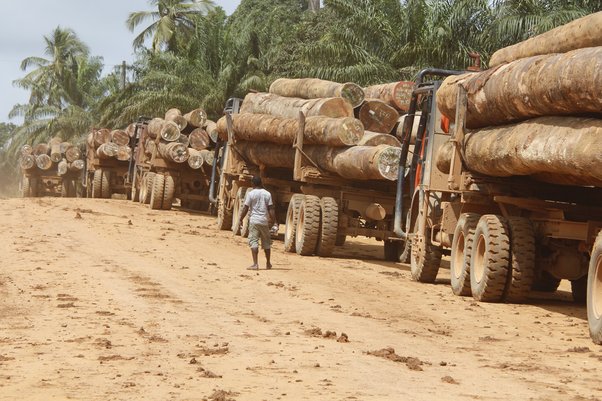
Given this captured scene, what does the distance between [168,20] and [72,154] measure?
937 centimetres

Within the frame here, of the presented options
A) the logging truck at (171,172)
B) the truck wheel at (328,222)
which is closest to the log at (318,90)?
the truck wheel at (328,222)

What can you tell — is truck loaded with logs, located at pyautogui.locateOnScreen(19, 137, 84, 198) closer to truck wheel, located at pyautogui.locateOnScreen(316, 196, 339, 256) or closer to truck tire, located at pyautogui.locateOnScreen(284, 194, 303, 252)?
truck tire, located at pyautogui.locateOnScreen(284, 194, 303, 252)

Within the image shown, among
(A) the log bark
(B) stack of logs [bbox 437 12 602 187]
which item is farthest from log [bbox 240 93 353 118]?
(A) the log bark

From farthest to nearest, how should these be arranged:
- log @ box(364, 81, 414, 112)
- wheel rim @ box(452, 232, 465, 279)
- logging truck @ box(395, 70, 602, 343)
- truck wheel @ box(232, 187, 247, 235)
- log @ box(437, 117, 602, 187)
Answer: truck wheel @ box(232, 187, 247, 235) < log @ box(364, 81, 414, 112) < wheel rim @ box(452, 232, 465, 279) < logging truck @ box(395, 70, 602, 343) < log @ box(437, 117, 602, 187)

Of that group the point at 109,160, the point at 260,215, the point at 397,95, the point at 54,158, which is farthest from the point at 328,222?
the point at 54,158

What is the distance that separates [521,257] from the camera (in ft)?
42.2

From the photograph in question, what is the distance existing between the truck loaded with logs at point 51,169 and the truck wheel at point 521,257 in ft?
110

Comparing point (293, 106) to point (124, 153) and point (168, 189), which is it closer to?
point (168, 189)

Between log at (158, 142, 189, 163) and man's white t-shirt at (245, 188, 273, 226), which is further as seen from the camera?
log at (158, 142, 189, 163)

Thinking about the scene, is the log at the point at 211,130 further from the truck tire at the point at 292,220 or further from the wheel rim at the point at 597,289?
the wheel rim at the point at 597,289

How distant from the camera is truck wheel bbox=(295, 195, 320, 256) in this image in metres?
18.9

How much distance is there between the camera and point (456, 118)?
44.8 feet

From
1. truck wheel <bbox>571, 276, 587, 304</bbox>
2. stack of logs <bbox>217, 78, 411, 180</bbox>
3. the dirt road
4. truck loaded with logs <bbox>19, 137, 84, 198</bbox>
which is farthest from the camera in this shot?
truck loaded with logs <bbox>19, 137, 84, 198</bbox>

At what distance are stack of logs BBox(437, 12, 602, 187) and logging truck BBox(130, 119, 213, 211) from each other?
56.6ft
